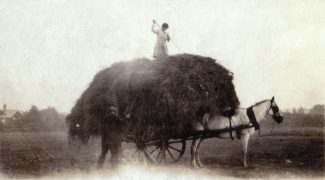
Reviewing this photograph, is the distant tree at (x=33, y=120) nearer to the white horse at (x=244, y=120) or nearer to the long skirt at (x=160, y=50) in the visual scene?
the long skirt at (x=160, y=50)

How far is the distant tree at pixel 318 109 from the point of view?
671 centimetres

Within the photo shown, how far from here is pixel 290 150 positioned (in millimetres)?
7852

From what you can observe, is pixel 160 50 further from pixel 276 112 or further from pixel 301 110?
pixel 301 110

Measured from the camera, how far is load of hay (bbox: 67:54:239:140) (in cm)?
618

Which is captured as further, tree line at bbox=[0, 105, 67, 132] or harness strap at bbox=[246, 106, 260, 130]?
harness strap at bbox=[246, 106, 260, 130]

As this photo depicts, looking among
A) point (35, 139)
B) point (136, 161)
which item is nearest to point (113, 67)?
point (136, 161)

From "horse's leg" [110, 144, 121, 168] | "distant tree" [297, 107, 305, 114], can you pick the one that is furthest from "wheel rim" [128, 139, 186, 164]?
"distant tree" [297, 107, 305, 114]

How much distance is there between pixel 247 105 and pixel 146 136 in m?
1.49

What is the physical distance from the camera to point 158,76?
625 cm

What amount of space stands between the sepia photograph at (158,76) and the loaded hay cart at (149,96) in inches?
0.5

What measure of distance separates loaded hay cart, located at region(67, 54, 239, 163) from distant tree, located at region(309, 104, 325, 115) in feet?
4.34

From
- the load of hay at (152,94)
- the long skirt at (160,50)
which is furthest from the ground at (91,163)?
the long skirt at (160,50)

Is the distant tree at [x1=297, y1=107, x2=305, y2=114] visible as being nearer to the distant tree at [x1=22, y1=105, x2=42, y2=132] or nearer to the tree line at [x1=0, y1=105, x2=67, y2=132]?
the tree line at [x1=0, y1=105, x2=67, y2=132]

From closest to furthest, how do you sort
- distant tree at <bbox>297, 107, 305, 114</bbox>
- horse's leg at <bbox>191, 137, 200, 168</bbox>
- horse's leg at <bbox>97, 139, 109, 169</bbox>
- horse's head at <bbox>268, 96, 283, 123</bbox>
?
horse's leg at <bbox>97, 139, 109, 169</bbox>
horse's leg at <bbox>191, 137, 200, 168</bbox>
horse's head at <bbox>268, 96, 283, 123</bbox>
distant tree at <bbox>297, 107, 305, 114</bbox>
